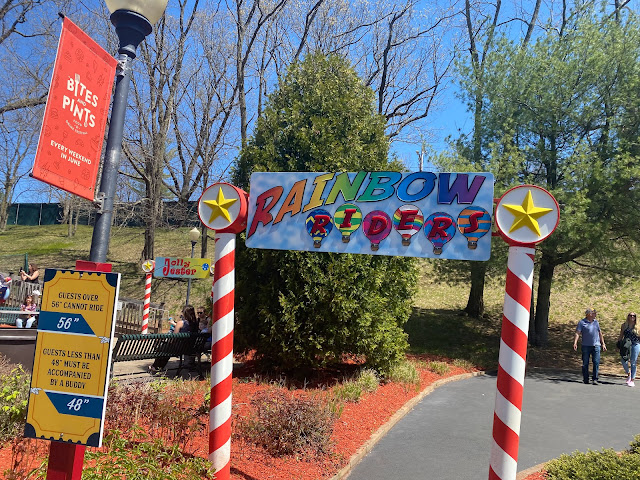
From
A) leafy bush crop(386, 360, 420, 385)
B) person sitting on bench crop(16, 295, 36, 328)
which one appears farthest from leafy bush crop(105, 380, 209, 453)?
person sitting on bench crop(16, 295, 36, 328)

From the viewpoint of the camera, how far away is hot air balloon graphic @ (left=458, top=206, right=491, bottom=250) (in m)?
4.49

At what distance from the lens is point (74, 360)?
3.10 metres

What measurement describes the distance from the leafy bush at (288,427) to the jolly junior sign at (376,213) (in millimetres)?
2026

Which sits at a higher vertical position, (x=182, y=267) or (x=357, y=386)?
(x=182, y=267)

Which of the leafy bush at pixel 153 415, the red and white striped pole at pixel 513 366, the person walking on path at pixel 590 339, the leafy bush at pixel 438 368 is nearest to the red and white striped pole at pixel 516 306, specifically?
the red and white striped pole at pixel 513 366

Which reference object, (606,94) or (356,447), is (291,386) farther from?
(606,94)

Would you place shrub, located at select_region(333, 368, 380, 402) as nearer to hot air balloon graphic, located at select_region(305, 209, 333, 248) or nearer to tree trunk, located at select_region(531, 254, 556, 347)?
hot air balloon graphic, located at select_region(305, 209, 333, 248)

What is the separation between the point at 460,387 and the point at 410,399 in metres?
2.29

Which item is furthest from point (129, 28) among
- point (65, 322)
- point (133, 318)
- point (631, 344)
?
point (133, 318)

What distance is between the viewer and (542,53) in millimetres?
13461

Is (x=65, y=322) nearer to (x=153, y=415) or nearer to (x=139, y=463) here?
(x=139, y=463)

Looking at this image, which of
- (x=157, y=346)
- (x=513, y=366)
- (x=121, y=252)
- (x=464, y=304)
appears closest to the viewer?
(x=513, y=366)

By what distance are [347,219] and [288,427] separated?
8.31ft

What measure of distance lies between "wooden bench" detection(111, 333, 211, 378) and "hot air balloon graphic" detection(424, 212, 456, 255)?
211 inches
